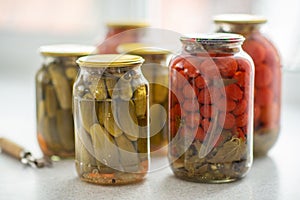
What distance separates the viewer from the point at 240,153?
1122 millimetres

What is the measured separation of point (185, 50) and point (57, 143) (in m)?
→ 0.32

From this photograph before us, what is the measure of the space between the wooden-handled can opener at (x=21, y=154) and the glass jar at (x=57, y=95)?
0.13 feet

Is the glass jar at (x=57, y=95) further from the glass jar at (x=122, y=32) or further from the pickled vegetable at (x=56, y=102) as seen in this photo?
the glass jar at (x=122, y=32)

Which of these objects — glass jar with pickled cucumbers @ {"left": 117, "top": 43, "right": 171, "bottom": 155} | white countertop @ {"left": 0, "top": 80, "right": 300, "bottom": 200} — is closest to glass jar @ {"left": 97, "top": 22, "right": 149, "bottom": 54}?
glass jar with pickled cucumbers @ {"left": 117, "top": 43, "right": 171, "bottom": 155}

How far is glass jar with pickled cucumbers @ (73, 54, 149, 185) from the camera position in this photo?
109 cm

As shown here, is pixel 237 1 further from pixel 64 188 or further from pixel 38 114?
pixel 64 188

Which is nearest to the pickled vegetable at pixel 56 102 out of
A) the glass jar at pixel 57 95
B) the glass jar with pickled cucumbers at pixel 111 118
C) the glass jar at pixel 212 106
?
the glass jar at pixel 57 95

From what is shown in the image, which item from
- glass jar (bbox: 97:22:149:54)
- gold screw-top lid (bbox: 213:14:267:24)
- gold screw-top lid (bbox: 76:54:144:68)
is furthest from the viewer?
glass jar (bbox: 97:22:149:54)

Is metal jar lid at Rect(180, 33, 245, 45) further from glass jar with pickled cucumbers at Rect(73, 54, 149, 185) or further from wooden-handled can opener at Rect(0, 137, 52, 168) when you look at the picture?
wooden-handled can opener at Rect(0, 137, 52, 168)

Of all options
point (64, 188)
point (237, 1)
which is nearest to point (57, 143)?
point (64, 188)

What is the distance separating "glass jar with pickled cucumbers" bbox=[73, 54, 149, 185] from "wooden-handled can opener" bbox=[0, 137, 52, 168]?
0.47ft

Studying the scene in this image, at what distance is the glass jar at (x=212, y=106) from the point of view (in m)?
1.10

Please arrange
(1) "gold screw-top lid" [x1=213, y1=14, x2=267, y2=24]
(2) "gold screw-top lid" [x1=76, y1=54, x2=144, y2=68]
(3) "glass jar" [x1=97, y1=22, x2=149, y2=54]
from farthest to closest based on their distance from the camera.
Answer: (3) "glass jar" [x1=97, y1=22, x2=149, y2=54] → (1) "gold screw-top lid" [x1=213, y1=14, x2=267, y2=24] → (2) "gold screw-top lid" [x1=76, y1=54, x2=144, y2=68]

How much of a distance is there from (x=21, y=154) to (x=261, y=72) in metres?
0.49
